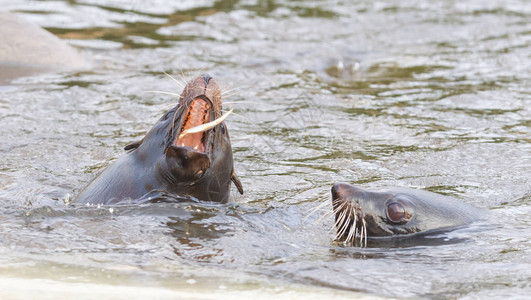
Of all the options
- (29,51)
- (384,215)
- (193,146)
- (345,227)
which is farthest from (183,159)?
(29,51)

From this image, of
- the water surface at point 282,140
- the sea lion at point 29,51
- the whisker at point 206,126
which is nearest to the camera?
the water surface at point 282,140

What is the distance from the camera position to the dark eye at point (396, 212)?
4.72 meters

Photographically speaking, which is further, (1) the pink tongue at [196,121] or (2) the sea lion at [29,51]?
(2) the sea lion at [29,51]

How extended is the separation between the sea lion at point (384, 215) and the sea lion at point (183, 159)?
2.33ft

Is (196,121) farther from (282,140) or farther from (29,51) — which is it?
(29,51)

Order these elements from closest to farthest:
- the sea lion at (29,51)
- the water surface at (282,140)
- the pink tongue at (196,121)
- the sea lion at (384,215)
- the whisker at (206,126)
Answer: the water surface at (282,140) → the whisker at (206,126) → the sea lion at (384,215) → the pink tongue at (196,121) → the sea lion at (29,51)

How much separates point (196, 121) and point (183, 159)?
30cm

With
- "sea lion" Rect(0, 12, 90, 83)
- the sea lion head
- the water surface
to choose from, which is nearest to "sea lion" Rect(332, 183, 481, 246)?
the water surface

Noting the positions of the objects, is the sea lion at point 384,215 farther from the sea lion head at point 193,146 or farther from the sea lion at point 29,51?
the sea lion at point 29,51

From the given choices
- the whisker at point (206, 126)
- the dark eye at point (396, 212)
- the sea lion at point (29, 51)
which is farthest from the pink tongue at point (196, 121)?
the sea lion at point (29, 51)

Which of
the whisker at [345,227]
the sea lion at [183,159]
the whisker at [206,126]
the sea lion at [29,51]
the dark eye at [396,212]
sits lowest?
the whisker at [345,227]

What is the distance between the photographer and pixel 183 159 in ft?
15.4

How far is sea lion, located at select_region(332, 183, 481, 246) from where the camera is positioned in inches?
186

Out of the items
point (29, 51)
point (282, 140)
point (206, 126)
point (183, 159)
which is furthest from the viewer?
point (29, 51)
